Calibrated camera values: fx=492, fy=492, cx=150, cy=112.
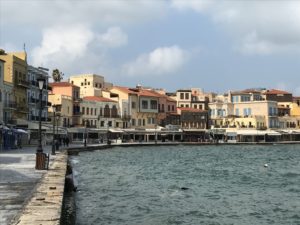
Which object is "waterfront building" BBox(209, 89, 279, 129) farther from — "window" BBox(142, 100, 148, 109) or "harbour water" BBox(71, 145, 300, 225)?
"harbour water" BBox(71, 145, 300, 225)

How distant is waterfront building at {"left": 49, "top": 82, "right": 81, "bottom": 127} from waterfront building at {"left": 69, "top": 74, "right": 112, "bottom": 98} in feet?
34.3

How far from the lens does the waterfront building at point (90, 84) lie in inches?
4358

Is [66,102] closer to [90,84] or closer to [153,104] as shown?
[90,84]

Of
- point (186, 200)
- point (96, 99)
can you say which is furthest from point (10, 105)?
point (186, 200)

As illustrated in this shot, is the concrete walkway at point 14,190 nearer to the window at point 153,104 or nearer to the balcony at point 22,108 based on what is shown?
the balcony at point 22,108

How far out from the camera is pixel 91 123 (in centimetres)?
10162

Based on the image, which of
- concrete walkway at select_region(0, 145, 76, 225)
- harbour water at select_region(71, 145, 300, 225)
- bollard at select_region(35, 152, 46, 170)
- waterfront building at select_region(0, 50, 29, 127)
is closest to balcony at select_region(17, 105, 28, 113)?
waterfront building at select_region(0, 50, 29, 127)

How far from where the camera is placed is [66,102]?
94750 mm

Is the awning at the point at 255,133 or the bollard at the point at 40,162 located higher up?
the awning at the point at 255,133

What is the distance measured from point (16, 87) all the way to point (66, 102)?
24914 mm

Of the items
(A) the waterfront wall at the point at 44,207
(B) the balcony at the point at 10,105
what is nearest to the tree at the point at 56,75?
(B) the balcony at the point at 10,105

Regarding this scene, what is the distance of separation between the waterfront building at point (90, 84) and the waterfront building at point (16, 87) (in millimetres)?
35550

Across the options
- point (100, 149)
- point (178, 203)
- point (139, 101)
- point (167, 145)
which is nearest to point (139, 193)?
point (178, 203)

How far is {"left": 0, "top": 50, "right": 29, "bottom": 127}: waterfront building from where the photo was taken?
2562 inches
